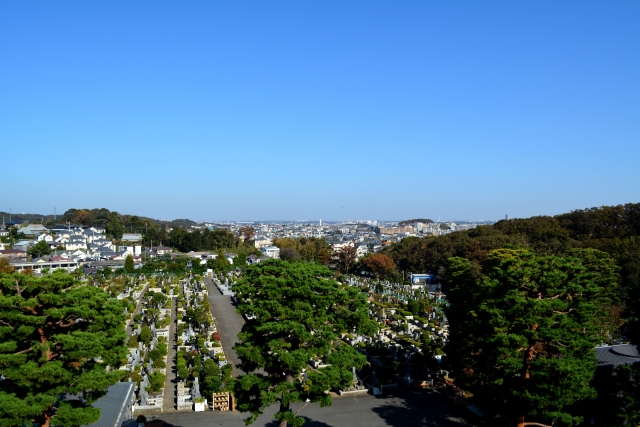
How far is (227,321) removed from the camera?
24.3 meters

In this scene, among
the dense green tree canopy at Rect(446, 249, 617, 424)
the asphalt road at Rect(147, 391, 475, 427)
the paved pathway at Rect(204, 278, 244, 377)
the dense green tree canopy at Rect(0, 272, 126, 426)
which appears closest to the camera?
the dense green tree canopy at Rect(0, 272, 126, 426)

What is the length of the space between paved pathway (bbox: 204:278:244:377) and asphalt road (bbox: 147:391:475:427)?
112 inches

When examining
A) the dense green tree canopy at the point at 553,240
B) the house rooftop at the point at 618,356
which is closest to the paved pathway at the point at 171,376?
the house rooftop at the point at 618,356

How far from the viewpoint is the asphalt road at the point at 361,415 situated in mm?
11969

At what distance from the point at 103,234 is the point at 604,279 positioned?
58668 millimetres

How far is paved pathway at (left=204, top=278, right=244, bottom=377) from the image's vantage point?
18045mm

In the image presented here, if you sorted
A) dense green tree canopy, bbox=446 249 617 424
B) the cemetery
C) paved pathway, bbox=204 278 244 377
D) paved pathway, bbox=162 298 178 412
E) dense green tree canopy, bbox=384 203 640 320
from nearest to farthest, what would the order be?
dense green tree canopy, bbox=446 249 617 424, paved pathway, bbox=162 298 178 412, the cemetery, paved pathway, bbox=204 278 244 377, dense green tree canopy, bbox=384 203 640 320

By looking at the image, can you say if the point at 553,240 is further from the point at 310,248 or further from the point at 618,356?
the point at 310,248

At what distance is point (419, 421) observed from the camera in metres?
12.3

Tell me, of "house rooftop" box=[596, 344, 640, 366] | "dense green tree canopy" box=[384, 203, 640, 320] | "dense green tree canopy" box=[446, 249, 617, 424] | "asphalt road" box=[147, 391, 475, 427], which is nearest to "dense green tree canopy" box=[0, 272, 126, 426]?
"asphalt road" box=[147, 391, 475, 427]

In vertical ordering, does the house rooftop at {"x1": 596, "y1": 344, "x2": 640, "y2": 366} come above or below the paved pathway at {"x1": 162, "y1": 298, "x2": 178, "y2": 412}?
above

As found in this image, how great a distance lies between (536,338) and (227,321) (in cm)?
1770

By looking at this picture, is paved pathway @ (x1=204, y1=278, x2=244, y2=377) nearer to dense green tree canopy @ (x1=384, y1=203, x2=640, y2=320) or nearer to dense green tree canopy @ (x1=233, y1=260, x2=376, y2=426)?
dense green tree canopy @ (x1=233, y1=260, x2=376, y2=426)

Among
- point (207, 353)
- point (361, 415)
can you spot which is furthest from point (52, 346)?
point (207, 353)
